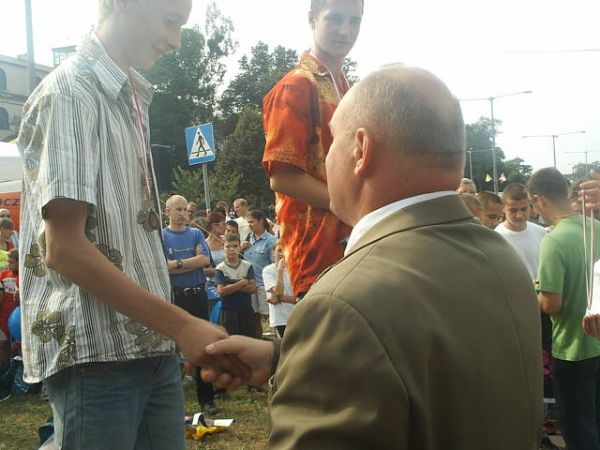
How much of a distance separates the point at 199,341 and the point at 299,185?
0.64 metres

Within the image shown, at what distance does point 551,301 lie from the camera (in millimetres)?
4711

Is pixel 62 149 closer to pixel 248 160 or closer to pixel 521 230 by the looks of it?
pixel 521 230

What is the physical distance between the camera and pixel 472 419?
52.8 inches

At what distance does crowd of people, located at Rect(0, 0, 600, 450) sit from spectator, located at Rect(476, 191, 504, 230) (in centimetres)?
460

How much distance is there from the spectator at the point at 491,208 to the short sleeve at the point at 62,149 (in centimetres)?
538

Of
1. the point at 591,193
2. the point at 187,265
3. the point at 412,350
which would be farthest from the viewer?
the point at 187,265

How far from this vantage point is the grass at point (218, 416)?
5.91 metres

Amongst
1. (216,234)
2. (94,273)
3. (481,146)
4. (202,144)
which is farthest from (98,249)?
(481,146)

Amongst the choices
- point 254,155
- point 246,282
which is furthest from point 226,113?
point 246,282

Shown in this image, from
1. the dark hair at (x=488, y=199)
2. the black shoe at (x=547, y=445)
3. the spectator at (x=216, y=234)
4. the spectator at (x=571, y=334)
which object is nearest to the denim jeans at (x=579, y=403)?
the spectator at (x=571, y=334)

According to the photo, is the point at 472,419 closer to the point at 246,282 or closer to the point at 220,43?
the point at 246,282

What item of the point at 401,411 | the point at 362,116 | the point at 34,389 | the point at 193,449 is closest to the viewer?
the point at 401,411

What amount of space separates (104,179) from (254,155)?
45402mm

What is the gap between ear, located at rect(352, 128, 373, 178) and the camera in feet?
4.97
